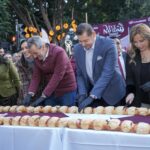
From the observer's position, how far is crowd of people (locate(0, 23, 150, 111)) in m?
3.37

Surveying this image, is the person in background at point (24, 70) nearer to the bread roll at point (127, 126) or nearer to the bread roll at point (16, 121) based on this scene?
the bread roll at point (16, 121)

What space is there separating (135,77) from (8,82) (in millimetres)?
2157

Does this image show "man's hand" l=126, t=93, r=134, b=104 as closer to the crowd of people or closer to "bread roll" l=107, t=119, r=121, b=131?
the crowd of people

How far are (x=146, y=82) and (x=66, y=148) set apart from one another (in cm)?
110

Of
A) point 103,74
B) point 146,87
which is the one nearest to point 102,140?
point 146,87

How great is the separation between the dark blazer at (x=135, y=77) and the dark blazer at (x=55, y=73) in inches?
29.9

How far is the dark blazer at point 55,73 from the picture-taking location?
13.0 feet

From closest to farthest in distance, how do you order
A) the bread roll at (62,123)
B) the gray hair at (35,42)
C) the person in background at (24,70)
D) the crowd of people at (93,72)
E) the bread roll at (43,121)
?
the bread roll at (62,123) → the bread roll at (43,121) → the crowd of people at (93,72) → the gray hair at (35,42) → the person in background at (24,70)

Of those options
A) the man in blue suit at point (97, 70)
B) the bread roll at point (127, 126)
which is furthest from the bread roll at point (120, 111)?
the bread roll at point (127, 126)

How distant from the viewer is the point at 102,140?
2.39 meters

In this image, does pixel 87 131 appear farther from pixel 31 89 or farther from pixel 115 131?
pixel 31 89

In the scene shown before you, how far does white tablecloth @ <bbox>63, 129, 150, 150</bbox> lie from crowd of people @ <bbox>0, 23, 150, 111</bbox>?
75 cm

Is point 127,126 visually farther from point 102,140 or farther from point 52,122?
point 52,122

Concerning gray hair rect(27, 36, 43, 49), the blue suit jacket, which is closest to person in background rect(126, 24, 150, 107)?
the blue suit jacket
